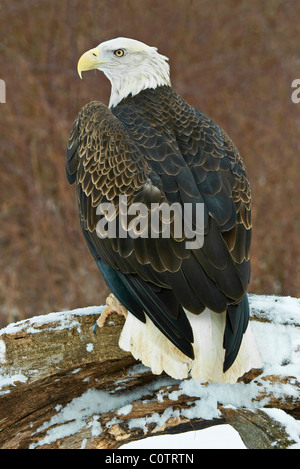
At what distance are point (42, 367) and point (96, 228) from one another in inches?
31.4

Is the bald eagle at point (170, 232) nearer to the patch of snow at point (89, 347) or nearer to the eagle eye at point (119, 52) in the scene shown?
the patch of snow at point (89, 347)

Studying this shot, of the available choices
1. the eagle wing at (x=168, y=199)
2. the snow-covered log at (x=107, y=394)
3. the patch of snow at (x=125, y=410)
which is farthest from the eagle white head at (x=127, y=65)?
the patch of snow at (x=125, y=410)

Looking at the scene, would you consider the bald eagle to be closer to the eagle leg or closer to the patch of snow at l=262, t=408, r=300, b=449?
the eagle leg

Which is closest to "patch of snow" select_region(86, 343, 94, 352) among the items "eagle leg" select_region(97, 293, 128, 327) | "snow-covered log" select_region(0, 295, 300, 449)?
"snow-covered log" select_region(0, 295, 300, 449)

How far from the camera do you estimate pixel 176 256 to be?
294 cm

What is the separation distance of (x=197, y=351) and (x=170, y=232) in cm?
57

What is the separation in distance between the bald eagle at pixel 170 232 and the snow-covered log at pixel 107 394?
290mm

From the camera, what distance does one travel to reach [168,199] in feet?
10.1

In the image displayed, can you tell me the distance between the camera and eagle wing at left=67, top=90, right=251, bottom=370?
2.91m

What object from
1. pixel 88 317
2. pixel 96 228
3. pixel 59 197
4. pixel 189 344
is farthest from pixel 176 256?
pixel 59 197

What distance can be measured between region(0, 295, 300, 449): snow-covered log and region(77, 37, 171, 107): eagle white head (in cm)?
147

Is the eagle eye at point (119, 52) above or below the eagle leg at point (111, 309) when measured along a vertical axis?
above

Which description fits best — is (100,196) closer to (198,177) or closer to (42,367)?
(198,177)

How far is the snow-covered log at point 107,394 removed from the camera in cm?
327
